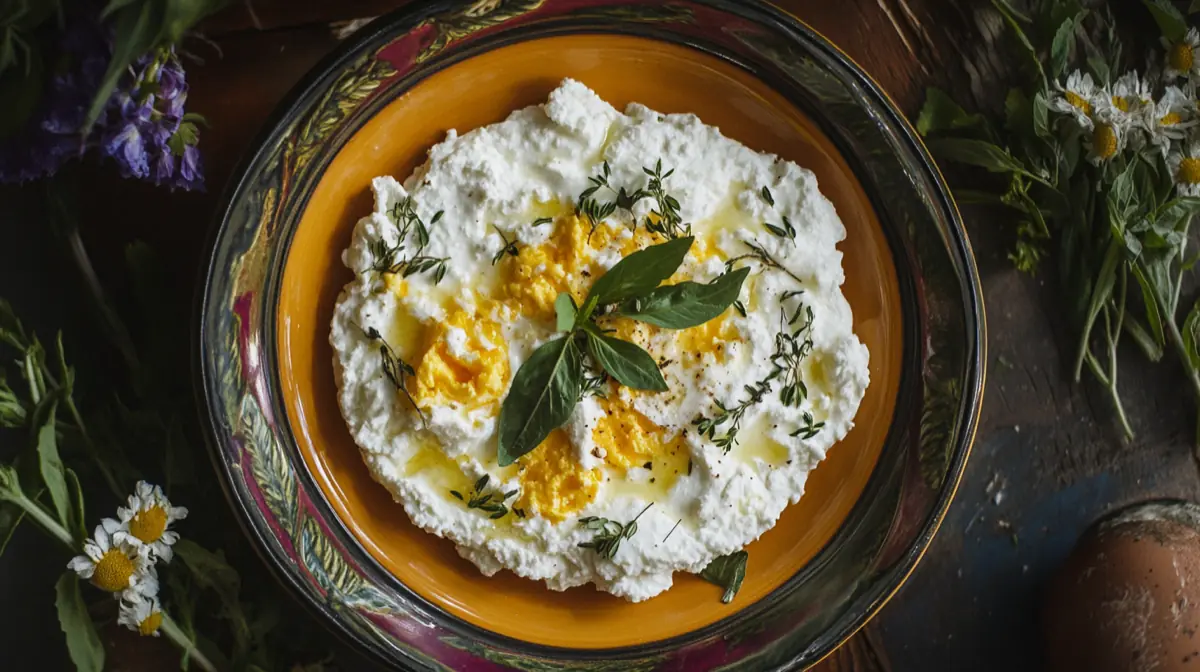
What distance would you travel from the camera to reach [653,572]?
4.76 ft

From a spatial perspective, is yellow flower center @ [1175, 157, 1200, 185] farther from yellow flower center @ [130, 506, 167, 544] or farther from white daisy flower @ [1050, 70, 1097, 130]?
yellow flower center @ [130, 506, 167, 544]

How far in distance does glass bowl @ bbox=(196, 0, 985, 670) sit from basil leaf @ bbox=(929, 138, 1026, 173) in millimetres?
170

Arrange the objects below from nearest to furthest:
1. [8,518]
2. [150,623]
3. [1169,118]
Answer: [8,518], [150,623], [1169,118]

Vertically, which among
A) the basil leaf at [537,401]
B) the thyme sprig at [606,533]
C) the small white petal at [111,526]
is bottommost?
the small white petal at [111,526]

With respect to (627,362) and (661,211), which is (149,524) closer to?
(627,362)

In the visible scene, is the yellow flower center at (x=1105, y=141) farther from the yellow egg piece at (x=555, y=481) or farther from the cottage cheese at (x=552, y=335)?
the yellow egg piece at (x=555, y=481)

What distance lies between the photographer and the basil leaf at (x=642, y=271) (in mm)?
1312

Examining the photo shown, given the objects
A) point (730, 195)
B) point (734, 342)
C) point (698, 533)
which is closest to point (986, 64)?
point (730, 195)

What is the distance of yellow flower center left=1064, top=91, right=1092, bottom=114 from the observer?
1.58 m

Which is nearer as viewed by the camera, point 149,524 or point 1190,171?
point 149,524

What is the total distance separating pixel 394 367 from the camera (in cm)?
139

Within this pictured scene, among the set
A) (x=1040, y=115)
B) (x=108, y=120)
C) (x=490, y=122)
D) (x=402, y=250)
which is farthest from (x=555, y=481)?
(x=1040, y=115)

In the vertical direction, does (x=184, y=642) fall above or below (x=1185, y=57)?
below

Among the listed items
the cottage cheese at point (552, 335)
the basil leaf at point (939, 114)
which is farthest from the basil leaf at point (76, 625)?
the basil leaf at point (939, 114)
